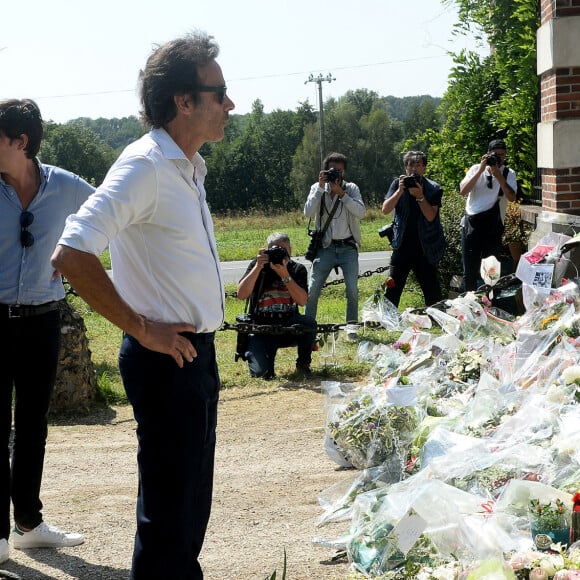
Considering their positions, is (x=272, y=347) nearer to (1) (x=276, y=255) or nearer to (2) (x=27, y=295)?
(1) (x=276, y=255)

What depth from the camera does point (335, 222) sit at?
942 centimetres

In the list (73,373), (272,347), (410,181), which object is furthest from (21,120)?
(410,181)

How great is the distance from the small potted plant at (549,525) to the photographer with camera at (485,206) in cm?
657

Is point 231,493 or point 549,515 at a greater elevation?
point 549,515

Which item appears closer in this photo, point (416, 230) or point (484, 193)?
point (416, 230)

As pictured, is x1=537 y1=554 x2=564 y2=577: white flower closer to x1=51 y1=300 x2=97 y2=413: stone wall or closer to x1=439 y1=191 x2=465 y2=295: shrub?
x1=51 y1=300 x2=97 y2=413: stone wall

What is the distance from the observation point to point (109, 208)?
2.75 meters

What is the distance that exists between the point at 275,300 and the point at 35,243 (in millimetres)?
4046

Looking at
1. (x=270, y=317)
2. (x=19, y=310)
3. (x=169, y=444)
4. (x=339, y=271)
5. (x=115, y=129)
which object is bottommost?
(x=339, y=271)

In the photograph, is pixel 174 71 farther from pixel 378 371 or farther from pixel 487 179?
pixel 487 179

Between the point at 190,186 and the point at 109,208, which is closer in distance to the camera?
the point at 109,208

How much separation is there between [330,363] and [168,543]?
557cm

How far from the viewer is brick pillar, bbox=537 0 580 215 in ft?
24.1

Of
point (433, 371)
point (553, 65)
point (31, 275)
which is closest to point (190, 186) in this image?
point (31, 275)
